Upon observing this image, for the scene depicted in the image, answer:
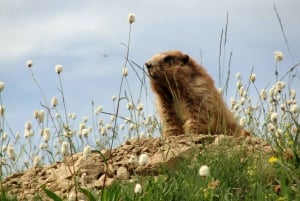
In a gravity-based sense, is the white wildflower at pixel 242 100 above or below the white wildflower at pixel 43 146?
above

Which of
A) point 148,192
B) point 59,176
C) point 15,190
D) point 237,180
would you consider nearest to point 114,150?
point 59,176

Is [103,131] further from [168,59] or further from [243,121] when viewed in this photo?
[243,121]

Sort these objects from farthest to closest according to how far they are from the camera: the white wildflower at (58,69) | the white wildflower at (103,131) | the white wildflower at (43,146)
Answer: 1. the white wildflower at (103,131)
2. the white wildflower at (43,146)
3. the white wildflower at (58,69)

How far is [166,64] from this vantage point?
957cm

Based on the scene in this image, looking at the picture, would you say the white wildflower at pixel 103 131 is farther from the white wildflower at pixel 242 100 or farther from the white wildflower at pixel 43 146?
the white wildflower at pixel 242 100

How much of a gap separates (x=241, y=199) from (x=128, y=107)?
3.45 metres

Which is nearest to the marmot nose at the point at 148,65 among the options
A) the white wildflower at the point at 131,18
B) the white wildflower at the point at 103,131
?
the white wildflower at the point at 103,131

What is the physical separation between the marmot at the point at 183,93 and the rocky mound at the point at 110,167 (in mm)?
1484

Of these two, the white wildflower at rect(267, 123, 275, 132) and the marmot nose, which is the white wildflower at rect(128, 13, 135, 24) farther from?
the marmot nose

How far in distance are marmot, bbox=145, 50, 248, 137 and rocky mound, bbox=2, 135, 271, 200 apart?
4.87ft

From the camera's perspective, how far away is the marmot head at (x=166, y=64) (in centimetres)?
942

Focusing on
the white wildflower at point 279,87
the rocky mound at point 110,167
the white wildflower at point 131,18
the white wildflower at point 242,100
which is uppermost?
the white wildflower at point 131,18

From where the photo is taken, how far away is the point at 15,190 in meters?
6.38

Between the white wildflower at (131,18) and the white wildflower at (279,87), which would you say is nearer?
the white wildflower at (131,18)
